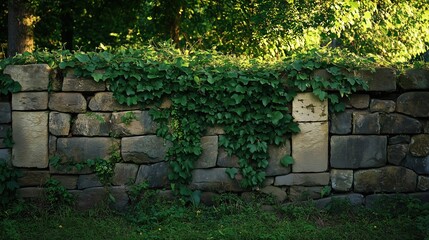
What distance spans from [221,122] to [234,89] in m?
0.37

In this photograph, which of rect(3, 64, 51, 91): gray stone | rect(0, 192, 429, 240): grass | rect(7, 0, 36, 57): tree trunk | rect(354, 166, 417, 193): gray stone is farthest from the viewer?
rect(7, 0, 36, 57): tree trunk

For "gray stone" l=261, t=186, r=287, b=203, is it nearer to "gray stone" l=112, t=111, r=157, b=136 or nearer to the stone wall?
the stone wall

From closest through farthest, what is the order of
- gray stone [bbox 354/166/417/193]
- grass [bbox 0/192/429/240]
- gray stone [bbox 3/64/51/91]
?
grass [bbox 0/192/429/240] → gray stone [bbox 3/64/51/91] → gray stone [bbox 354/166/417/193]

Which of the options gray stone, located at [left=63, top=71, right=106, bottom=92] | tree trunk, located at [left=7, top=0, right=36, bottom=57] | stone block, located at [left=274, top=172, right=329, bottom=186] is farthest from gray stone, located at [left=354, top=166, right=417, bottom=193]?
tree trunk, located at [left=7, top=0, right=36, bottom=57]

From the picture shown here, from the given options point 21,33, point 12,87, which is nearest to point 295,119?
point 12,87

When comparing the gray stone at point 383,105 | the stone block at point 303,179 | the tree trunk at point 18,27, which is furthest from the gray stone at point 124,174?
the tree trunk at point 18,27

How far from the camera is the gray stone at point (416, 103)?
5.95m

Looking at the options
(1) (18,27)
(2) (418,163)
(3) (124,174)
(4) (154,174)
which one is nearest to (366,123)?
(2) (418,163)

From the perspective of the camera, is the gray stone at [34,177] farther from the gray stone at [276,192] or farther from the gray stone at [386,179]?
the gray stone at [386,179]

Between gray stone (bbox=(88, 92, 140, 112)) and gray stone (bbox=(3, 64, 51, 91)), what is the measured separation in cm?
52

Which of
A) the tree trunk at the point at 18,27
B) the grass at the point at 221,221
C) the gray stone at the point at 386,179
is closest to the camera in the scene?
the grass at the point at 221,221

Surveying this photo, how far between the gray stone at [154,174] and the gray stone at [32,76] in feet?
4.42

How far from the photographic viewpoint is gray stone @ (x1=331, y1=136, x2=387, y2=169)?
234 inches

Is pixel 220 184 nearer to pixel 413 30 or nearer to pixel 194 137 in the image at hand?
pixel 194 137
